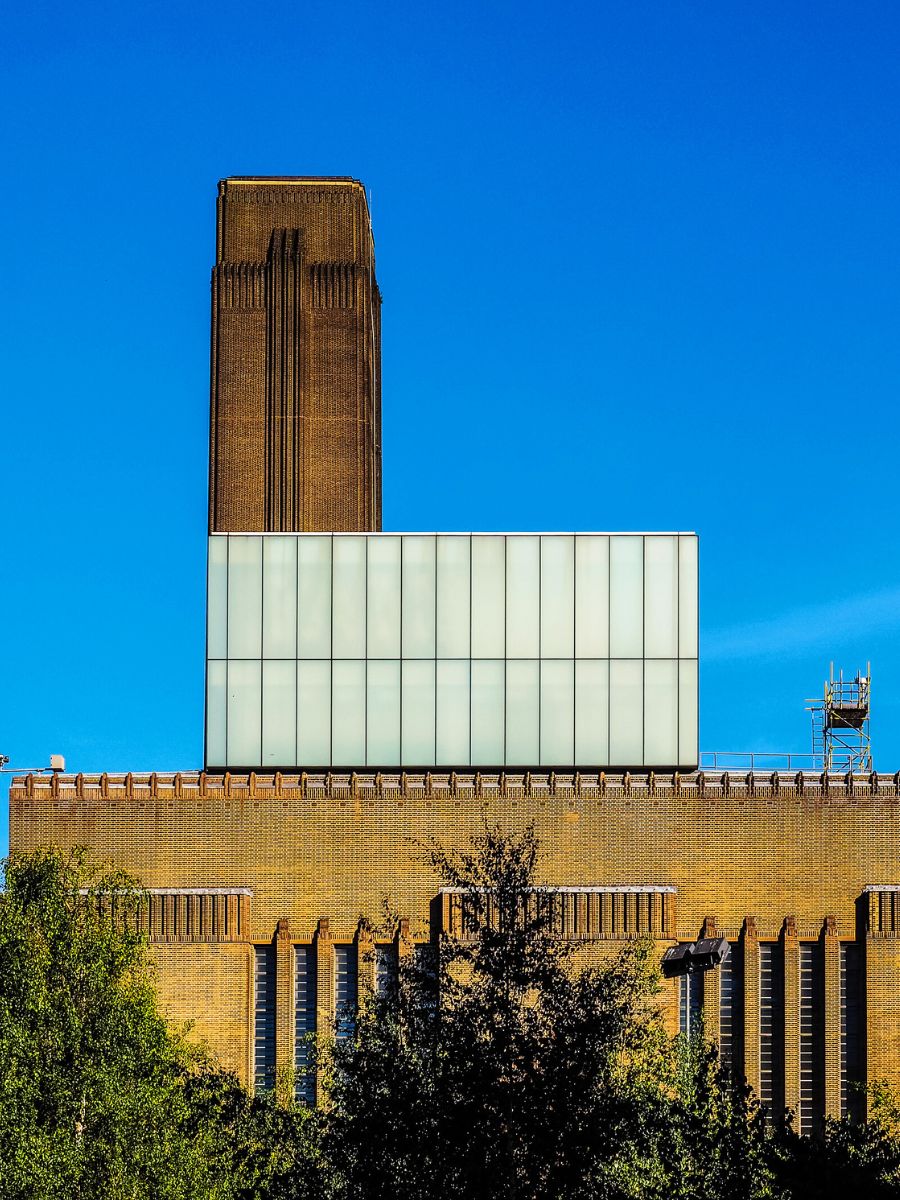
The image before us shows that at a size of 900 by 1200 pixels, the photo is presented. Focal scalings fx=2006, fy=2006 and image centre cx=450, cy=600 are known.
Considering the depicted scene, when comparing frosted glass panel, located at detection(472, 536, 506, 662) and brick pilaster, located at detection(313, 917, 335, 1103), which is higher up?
frosted glass panel, located at detection(472, 536, 506, 662)

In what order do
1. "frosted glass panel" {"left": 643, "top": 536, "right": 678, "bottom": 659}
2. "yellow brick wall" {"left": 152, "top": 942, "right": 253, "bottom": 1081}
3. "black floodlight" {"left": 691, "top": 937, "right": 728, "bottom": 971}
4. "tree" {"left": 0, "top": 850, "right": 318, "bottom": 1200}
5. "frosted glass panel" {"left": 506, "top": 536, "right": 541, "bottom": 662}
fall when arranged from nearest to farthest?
"tree" {"left": 0, "top": 850, "right": 318, "bottom": 1200} → "black floodlight" {"left": 691, "top": 937, "right": 728, "bottom": 971} → "yellow brick wall" {"left": 152, "top": 942, "right": 253, "bottom": 1081} → "frosted glass panel" {"left": 506, "top": 536, "right": 541, "bottom": 662} → "frosted glass panel" {"left": 643, "top": 536, "right": 678, "bottom": 659}

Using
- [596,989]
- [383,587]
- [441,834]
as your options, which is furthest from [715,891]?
[596,989]

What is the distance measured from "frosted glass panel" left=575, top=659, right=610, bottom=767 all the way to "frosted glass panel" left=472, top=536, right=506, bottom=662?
271cm

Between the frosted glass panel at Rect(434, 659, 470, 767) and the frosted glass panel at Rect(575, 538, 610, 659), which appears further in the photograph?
the frosted glass panel at Rect(575, 538, 610, 659)

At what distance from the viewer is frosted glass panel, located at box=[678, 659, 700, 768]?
62156 mm

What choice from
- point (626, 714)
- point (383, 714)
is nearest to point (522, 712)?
point (626, 714)

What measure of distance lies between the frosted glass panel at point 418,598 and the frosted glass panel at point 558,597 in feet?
11.7

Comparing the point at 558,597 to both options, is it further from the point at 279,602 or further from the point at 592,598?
the point at 279,602

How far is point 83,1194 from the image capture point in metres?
41.3

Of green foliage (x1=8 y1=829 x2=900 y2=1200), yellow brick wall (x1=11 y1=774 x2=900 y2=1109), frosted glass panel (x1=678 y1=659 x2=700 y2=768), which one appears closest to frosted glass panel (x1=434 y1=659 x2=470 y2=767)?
yellow brick wall (x1=11 y1=774 x2=900 y2=1109)

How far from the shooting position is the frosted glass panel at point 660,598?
63188 mm

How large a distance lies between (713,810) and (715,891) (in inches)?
92.9

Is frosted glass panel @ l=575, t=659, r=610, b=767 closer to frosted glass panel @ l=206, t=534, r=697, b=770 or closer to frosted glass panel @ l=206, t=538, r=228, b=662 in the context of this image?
frosted glass panel @ l=206, t=534, r=697, b=770

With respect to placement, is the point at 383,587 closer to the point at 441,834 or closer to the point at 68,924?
the point at 441,834
